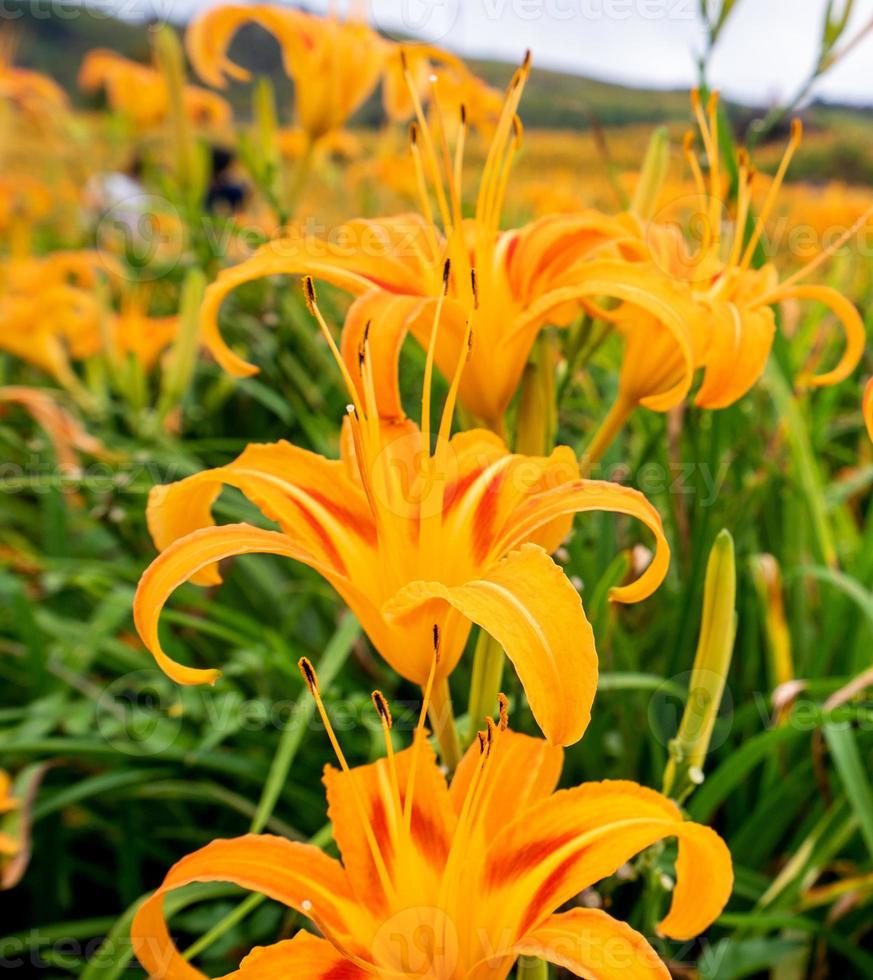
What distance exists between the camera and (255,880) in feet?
1.93

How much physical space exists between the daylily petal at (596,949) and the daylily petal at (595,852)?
0.02 meters

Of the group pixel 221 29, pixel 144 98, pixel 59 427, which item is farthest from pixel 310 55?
pixel 144 98

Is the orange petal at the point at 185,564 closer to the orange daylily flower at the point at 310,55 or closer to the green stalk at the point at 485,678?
the green stalk at the point at 485,678

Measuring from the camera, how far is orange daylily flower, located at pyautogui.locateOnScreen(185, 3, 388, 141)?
4.57ft

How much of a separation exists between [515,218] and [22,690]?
3.99ft

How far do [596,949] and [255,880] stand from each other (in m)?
0.20

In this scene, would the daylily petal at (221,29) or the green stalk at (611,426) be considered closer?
the green stalk at (611,426)

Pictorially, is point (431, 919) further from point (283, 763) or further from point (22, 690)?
point (22, 690)

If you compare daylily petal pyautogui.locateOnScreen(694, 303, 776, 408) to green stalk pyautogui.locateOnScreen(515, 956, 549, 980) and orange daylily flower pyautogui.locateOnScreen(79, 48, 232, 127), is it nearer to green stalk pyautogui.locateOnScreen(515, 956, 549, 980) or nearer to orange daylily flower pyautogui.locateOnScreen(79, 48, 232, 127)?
green stalk pyautogui.locateOnScreen(515, 956, 549, 980)

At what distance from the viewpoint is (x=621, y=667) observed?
1137 mm

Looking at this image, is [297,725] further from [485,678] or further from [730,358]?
[730,358]

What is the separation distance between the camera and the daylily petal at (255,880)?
0.58 metres

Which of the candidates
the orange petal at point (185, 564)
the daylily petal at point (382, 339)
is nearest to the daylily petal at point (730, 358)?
the daylily petal at point (382, 339)

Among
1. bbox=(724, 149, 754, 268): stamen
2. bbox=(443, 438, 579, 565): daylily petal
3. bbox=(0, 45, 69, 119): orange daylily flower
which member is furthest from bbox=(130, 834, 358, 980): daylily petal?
bbox=(0, 45, 69, 119): orange daylily flower
